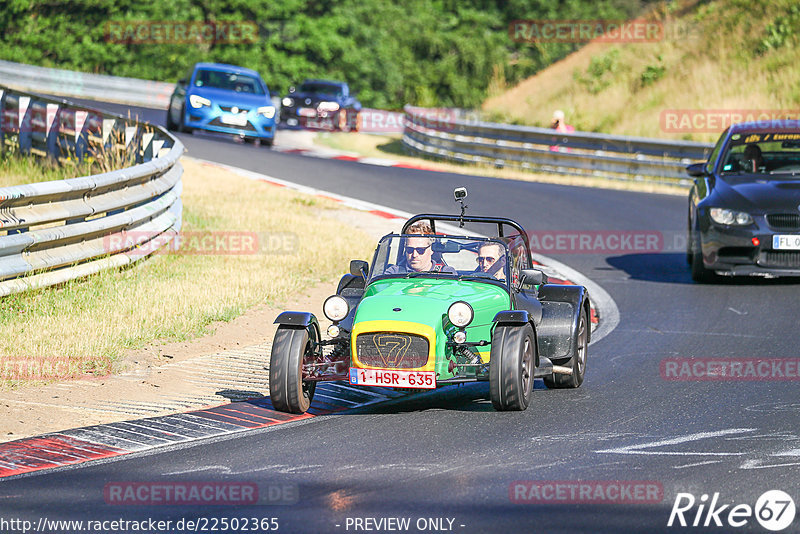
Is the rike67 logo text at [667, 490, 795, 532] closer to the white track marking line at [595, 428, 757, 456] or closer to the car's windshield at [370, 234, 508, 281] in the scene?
the white track marking line at [595, 428, 757, 456]

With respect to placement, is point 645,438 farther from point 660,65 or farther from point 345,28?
point 345,28

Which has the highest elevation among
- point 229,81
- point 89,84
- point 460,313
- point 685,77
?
point 685,77

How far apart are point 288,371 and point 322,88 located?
34.0 meters

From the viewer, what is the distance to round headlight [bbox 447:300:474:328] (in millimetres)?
7949

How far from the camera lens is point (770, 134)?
14.3m

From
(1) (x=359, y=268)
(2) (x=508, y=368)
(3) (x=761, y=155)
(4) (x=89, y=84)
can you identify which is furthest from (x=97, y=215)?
(4) (x=89, y=84)

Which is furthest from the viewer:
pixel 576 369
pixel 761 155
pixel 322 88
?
pixel 322 88

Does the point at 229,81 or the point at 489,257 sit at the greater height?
the point at 229,81

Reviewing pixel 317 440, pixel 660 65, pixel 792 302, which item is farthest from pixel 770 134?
pixel 660 65

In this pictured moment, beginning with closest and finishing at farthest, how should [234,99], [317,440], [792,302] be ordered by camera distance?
[317,440], [792,302], [234,99]

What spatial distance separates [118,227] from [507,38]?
58076 millimetres

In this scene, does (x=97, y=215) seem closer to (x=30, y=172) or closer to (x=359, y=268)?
(x=30, y=172)

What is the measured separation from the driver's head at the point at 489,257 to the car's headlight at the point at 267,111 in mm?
19403

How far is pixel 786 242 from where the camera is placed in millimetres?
13008
